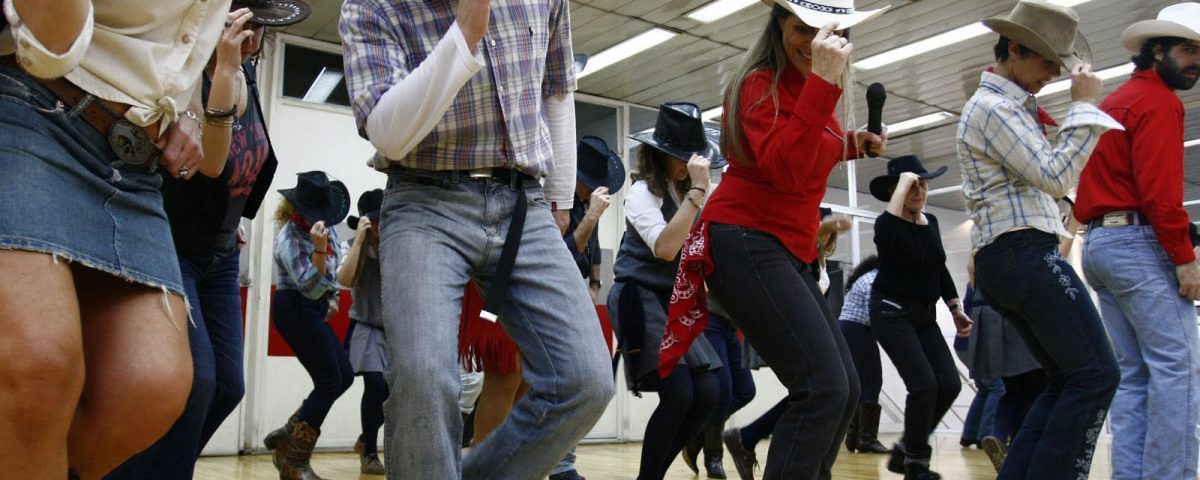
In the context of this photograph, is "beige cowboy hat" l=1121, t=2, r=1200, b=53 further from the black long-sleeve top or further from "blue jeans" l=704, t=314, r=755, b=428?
"blue jeans" l=704, t=314, r=755, b=428

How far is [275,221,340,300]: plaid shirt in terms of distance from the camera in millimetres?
5078

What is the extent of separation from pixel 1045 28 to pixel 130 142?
2725mm

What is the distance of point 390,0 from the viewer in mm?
2088

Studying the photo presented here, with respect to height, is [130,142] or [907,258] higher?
[130,142]

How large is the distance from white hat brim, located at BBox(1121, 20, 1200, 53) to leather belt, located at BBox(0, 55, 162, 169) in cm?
356

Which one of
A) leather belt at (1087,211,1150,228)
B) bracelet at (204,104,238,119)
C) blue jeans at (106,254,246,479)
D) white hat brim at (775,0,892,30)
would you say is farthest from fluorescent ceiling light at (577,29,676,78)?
bracelet at (204,104,238,119)

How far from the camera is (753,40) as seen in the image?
9195mm

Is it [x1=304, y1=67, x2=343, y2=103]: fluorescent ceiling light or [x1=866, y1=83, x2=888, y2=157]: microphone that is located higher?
[x1=304, y1=67, x2=343, y2=103]: fluorescent ceiling light

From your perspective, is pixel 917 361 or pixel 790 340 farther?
pixel 917 361

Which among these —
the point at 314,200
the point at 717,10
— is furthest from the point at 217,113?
the point at 717,10

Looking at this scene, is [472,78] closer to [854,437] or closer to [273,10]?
[273,10]

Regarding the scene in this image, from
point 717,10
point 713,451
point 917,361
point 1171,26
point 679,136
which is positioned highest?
point 717,10

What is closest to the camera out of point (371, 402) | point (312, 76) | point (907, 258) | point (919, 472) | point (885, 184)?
point (919, 472)

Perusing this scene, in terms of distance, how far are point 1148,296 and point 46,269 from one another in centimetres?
333
